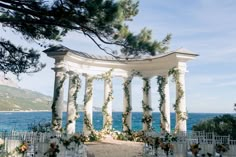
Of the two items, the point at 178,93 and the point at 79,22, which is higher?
the point at 79,22

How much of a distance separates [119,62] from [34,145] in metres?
8.61

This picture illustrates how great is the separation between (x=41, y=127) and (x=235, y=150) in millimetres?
8788

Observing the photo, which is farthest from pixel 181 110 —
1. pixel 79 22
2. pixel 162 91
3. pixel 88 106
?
pixel 79 22

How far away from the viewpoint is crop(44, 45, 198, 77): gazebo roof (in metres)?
14.2

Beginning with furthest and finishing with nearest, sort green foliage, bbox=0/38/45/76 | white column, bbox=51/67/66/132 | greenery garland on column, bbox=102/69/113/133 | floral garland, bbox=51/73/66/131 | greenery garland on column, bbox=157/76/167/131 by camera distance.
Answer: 1. greenery garland on column, bbox=102/69/113/133
2. greenery garland on column, bbox=157/76/167/131
3. white column, bbox=51/67/66/132
4. floral garland, bbox=51/73/66/131
5. green foliage, bbox=0/38/45/76

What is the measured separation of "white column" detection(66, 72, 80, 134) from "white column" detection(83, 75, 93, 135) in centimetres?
122

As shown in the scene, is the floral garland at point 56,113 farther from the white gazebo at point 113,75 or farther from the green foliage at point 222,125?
the green foliage at point 222,125

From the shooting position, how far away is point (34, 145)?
10258 millimetres

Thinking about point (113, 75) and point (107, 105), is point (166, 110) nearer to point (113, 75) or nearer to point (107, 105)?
point (107, 105)

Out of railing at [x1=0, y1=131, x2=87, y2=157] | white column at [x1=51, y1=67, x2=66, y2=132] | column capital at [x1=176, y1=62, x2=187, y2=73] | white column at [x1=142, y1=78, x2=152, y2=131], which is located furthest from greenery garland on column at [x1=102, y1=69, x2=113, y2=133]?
railing at [x1=0, y1=131, x2=87, y2=157]

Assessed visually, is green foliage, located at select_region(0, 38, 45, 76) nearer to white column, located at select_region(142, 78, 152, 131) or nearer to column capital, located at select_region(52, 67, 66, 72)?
column capital, located at select_region(52, 67, 66, 72)

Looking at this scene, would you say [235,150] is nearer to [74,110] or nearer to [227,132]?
[227,132]

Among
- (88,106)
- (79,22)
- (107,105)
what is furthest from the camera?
(107,105)

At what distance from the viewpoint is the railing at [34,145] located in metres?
9.86
